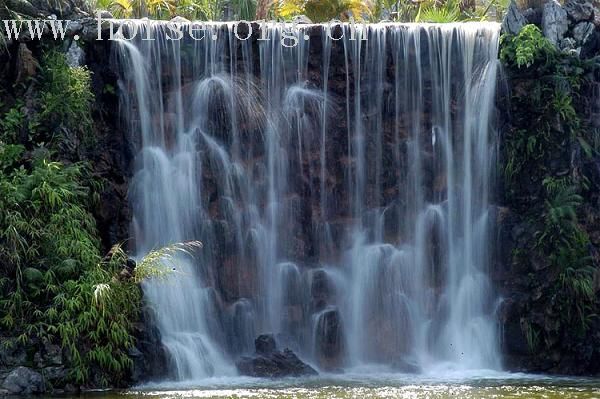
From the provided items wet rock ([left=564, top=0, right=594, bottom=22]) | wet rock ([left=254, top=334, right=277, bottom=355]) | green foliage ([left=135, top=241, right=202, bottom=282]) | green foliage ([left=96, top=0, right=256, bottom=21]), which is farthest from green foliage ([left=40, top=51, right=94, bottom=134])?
wet rock ([left=564, top=0, right=594, bottom=22])

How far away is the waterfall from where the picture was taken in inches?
770

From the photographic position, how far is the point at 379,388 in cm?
1647

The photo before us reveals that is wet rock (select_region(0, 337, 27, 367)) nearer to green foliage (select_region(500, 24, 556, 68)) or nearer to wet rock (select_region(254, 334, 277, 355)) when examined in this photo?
wet rock (select_region(254, 334, 277, 355))

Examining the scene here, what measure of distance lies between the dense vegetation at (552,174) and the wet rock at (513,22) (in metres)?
0.21

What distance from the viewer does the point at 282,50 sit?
20594 millimetres

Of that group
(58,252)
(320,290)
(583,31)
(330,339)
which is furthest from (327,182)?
(583,31)

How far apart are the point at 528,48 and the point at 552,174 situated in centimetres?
226

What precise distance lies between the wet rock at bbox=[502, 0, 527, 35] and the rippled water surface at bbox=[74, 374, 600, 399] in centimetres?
652

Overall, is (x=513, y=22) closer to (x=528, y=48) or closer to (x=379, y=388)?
(x=528, y=48)

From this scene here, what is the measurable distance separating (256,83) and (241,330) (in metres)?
4.46

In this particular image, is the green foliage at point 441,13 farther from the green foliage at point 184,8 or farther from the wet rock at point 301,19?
the green foliage at point 184,8

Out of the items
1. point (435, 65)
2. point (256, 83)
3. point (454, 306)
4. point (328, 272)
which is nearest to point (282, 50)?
point (256, 83)

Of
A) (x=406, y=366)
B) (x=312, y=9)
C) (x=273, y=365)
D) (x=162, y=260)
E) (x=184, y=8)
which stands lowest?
(x=406, y=366)

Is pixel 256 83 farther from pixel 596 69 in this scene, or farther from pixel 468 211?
pixel 596 69
